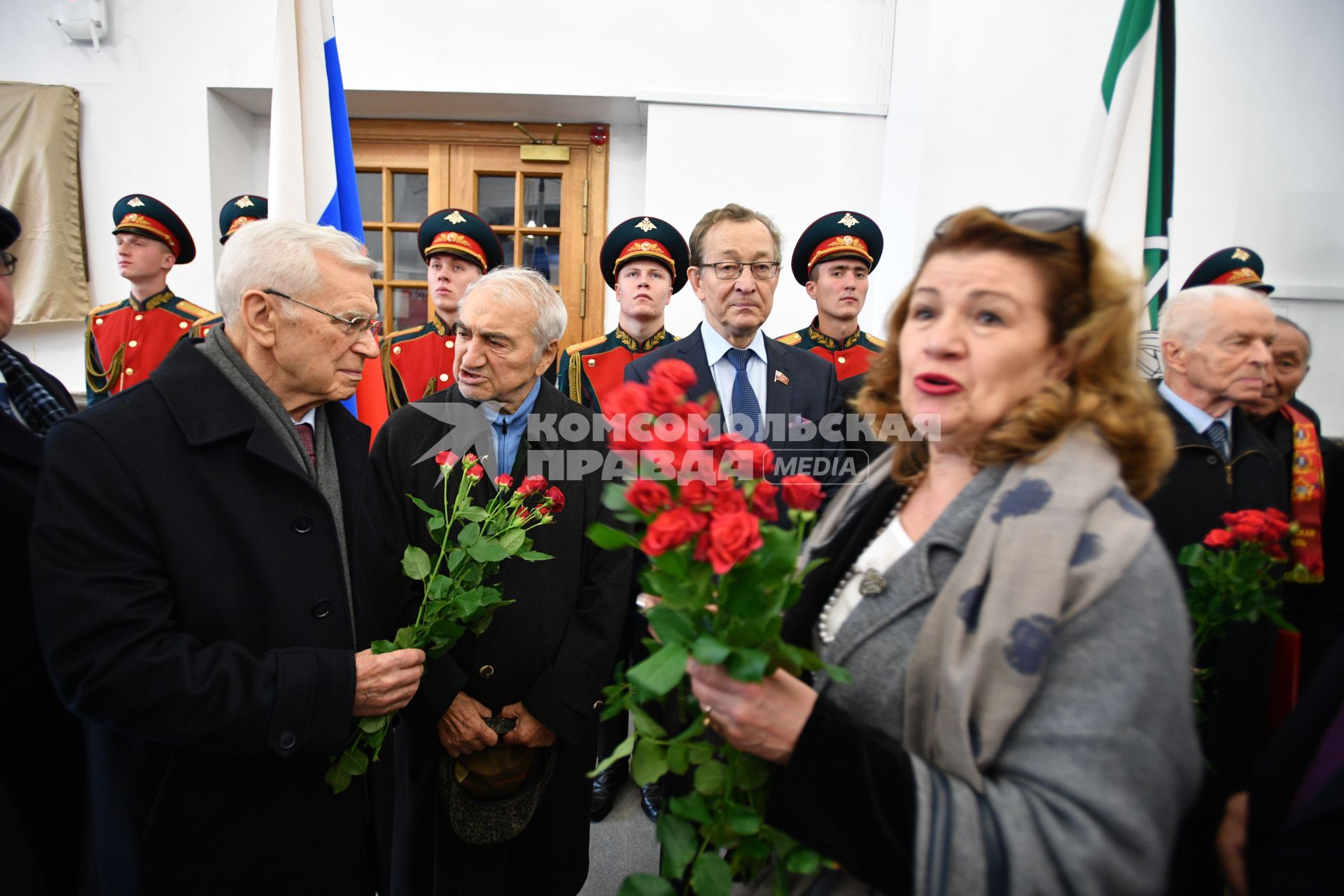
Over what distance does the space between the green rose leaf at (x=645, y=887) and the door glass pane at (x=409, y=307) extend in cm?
501

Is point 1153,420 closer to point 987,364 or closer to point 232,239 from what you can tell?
point 987,364

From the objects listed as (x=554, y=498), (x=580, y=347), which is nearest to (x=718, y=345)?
(x=580, y=347)

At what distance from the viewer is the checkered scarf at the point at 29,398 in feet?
5.69

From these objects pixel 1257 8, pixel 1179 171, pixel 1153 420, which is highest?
pixel 1257 8

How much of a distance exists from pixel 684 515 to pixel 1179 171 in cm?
511

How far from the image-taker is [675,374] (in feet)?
2.83

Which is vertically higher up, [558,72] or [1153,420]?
[558,72]

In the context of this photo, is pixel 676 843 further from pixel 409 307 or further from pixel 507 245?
pixel 409 307

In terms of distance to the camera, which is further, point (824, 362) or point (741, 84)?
point (741, 84)

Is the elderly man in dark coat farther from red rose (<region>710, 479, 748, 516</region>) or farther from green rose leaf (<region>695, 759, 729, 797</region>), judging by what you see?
red rose (<region>710, 479, 748, 516</region>)

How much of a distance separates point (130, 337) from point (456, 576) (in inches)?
153

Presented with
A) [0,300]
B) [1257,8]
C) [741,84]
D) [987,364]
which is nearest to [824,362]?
[987,364]

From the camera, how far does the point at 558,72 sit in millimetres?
4793

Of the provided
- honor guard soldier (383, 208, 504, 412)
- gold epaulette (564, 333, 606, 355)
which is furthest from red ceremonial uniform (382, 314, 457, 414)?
gold epaulette (564, 333, 606, 355)
